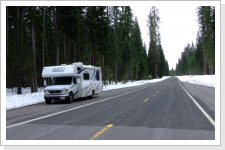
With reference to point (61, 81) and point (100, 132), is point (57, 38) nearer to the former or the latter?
point (61, 81)

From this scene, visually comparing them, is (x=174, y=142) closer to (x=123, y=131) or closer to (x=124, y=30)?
(x=123, y=131)

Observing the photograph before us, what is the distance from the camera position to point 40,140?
253 inches

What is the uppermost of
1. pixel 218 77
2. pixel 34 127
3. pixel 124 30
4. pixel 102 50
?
pixel 124 30

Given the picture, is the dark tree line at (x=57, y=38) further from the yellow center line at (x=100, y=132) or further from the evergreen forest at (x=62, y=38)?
the yellow center line at (x=100, y=132)

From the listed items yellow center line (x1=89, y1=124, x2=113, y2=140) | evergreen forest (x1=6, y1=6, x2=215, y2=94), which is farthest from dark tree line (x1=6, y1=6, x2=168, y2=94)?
yellow center line (x1=89, y1=124, x2=113, y2=140)

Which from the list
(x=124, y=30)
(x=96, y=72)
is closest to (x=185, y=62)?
(x=124, y=30)

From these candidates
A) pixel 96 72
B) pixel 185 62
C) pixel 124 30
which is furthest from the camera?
pixel 185 62

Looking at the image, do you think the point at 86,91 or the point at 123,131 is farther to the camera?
the point at 86,91

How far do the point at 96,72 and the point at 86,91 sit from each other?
3.02 metres

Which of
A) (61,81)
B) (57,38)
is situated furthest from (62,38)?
(61,81)

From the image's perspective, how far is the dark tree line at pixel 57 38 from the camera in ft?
86.3

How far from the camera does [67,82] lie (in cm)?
1719

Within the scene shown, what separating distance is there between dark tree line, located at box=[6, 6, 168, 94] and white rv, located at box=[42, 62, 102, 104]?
8.57 m

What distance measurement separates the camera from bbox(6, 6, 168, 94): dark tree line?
86.3 ft
